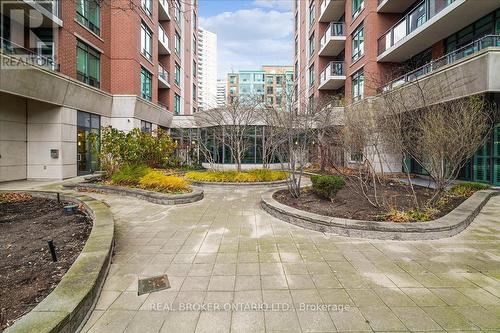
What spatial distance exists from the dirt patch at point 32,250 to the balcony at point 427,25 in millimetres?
17194

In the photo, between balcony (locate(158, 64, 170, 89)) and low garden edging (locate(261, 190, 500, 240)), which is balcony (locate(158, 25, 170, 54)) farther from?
low garden edging (locate(261, 190, 500, 240))

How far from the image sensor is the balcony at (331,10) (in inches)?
968

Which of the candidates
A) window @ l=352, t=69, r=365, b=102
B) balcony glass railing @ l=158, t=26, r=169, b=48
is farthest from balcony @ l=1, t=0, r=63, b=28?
window @ l=352, t=69, r=365, b=102

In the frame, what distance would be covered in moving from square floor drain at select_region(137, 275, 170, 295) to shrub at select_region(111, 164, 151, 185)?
27.1 feet

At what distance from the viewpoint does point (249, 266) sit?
4449 mm

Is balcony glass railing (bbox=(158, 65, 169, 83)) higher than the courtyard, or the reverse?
balcony glass railing (bbox=(158, 65, 169, 83))

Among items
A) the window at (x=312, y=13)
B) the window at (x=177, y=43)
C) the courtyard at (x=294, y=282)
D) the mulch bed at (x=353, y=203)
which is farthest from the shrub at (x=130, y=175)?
the window at (x=312, y=13)

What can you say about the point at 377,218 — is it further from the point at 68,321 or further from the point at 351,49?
the point at 351,49

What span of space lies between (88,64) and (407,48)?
2036cm

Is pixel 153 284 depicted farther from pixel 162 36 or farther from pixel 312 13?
pixel 312 13

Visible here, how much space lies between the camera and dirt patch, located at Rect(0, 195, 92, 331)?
10.6ft

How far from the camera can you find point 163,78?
26.2m

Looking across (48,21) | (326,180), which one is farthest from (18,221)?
(48,21)

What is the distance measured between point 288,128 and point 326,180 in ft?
8.77
